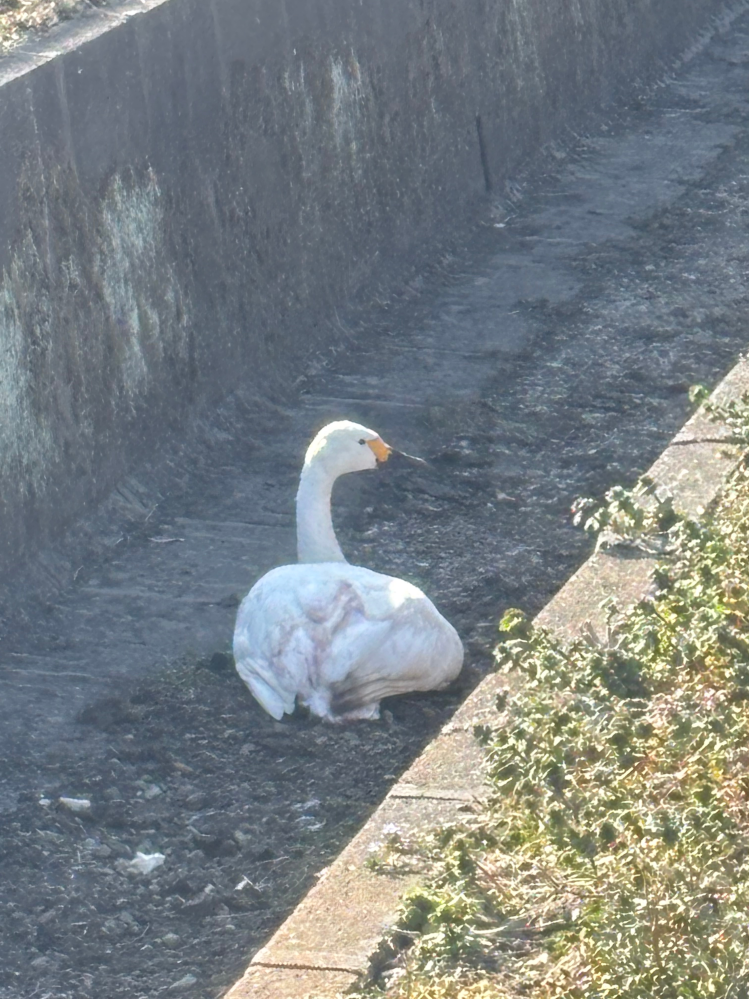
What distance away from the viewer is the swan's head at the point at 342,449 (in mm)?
5508

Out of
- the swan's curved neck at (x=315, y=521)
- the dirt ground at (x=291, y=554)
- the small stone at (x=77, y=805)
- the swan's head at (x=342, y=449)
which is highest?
the swan's head at (x=342, y=449)

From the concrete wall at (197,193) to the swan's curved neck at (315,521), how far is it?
974mm

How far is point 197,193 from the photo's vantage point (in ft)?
22.1

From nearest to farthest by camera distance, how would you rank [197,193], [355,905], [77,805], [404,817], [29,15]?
1. [355,905]
2. [404,817]
3. [77,805]
4. [29,15]
5. [197,193]

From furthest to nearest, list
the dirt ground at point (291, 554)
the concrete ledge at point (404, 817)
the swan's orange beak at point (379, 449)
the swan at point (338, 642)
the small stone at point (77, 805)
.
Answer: the swan's orange beak at point (379, 449) → the swan at point (338, 642) → the small stone at point (77, 805) → the dirt ground at point (291, 554) → the concrete ledge at point (404, 817)

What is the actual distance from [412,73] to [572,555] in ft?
11.1

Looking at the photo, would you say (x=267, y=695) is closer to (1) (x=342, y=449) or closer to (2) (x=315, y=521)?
(2) (x=315, y=521)

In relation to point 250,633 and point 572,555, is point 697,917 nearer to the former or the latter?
point 250,633

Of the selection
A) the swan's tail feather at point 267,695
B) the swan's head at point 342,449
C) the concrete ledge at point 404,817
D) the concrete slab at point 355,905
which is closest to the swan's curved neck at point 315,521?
the swan's head at point 342,449

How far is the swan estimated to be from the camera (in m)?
4.90

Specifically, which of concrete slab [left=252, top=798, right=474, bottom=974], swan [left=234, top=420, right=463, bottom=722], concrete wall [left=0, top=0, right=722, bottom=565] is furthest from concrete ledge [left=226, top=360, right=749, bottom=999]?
concrete wall [left=0, top=0, right=722, bottom=565]

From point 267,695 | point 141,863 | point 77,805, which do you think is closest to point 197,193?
point 267,695

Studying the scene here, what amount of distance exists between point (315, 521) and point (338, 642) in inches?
25.3

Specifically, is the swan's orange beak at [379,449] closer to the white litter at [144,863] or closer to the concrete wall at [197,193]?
the concrete wall at [197,193]
